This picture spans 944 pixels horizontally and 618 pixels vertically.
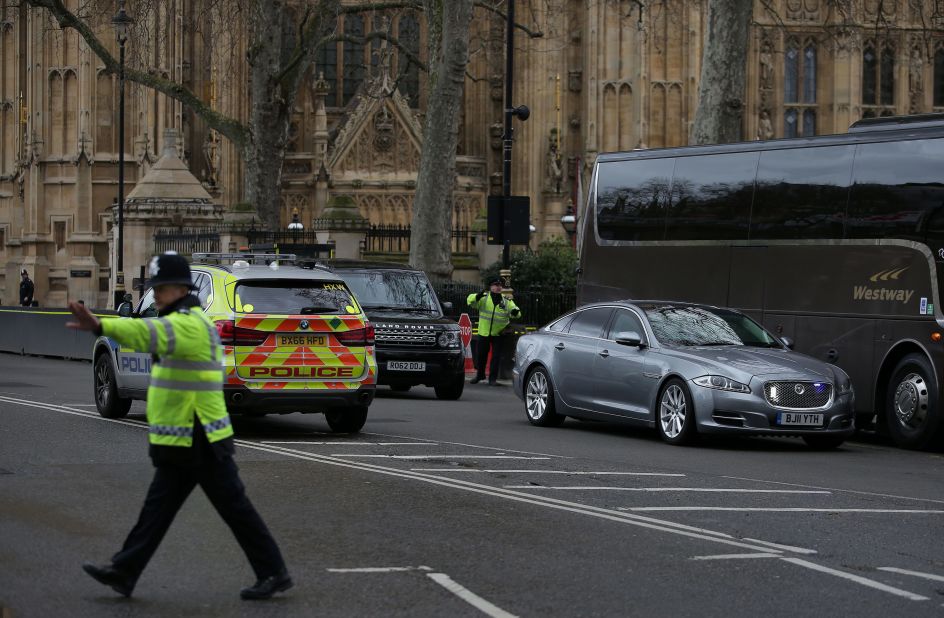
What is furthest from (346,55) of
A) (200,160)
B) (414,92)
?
(200,160)

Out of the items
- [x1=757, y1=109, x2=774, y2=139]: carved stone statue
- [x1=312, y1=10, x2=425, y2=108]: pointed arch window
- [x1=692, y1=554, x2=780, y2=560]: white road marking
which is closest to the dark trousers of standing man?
[x1=692, y1=554, x2=780, y2=560]: white road marking

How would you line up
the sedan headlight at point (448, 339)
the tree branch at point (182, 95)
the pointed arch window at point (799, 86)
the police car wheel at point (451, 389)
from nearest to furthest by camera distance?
the sedan headlight at point (448, 339) → the police car wheel at point (451, 389) → the tree branch at point (182, 95) → the pointed arch window at point (799, 86)

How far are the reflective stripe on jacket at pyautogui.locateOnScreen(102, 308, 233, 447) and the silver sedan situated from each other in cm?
865

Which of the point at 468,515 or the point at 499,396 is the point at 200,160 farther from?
the point at 468,515

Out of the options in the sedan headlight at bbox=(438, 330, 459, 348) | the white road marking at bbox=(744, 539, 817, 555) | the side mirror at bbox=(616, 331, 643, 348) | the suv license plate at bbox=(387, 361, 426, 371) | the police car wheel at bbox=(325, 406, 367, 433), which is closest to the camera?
the white road marking at bbox=(744, 539, 817, 555)

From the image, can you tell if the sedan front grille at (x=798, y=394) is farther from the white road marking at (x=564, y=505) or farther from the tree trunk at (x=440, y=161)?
the tree trunk at (x=440, y=161)

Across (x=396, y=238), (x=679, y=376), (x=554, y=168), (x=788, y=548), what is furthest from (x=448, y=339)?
(x=554, y=168)

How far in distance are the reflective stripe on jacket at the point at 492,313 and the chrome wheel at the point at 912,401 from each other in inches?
390

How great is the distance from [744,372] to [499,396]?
9.06 metres

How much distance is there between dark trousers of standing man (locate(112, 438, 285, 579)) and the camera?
25.4ft

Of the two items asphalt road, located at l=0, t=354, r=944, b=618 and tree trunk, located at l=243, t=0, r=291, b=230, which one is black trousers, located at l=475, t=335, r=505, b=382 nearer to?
asphalt road, located at l=0, t=354, r=944, b=618

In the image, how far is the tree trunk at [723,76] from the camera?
27000 millimetres

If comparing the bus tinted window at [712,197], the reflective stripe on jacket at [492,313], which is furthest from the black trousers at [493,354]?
the bus tinted window at [712,197]

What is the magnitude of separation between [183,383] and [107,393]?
32.0ft
